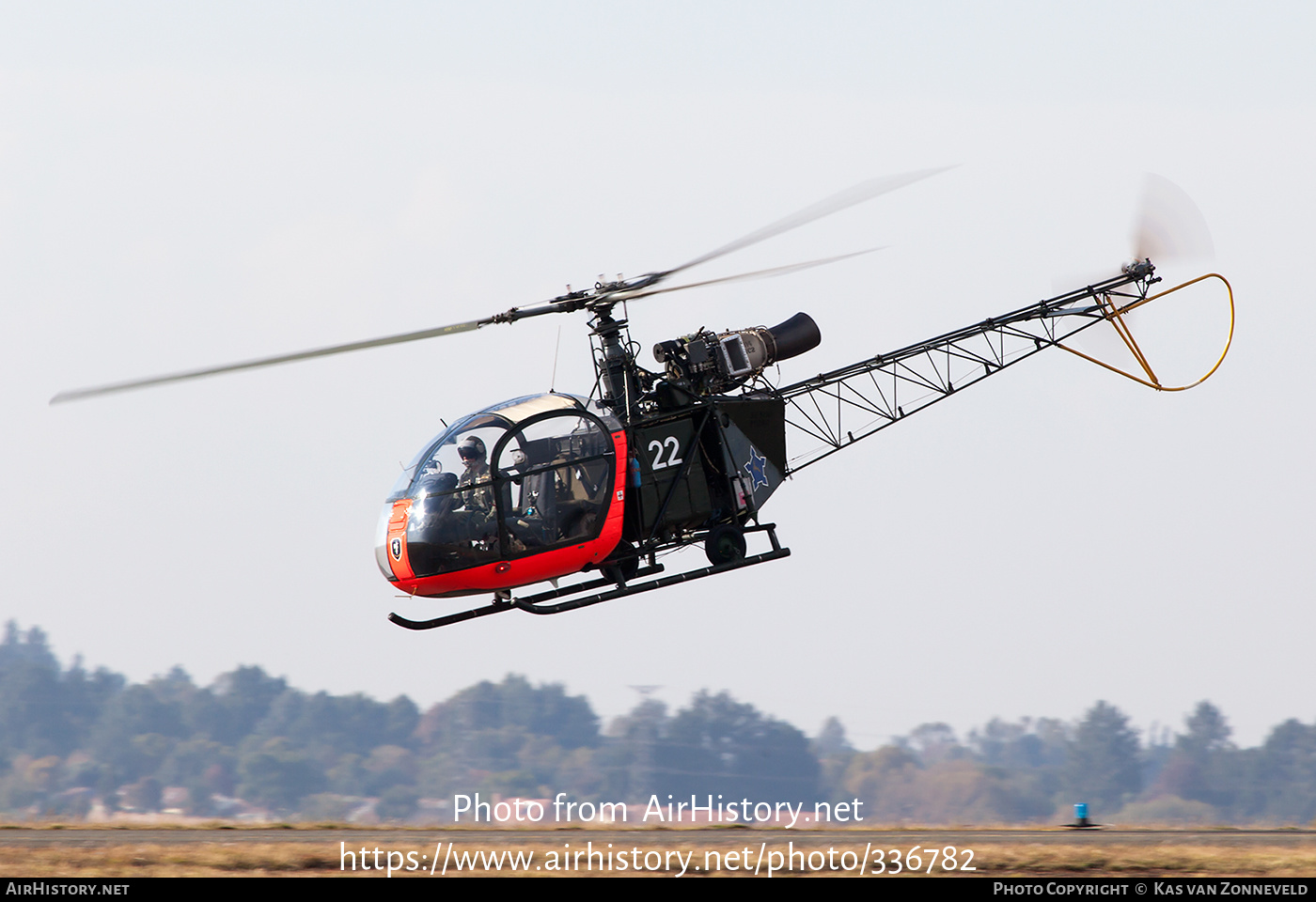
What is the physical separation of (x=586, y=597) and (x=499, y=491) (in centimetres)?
209

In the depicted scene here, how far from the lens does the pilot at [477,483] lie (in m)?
18.4

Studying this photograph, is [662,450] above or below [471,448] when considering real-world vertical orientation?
above

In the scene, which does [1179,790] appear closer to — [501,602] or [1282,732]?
[1282,732]

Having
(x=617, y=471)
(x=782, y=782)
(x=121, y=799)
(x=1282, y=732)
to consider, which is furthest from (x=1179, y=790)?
(x=617, y=471)

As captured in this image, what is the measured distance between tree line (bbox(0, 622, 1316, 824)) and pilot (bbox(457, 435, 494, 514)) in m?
65.6

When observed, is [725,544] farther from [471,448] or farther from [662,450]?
[471,448]

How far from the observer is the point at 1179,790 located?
97812 mm

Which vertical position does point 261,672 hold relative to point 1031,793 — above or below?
above

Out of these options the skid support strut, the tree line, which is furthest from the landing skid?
the tree line

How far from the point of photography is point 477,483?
1844 centimetres

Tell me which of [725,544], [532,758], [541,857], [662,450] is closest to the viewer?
[541,857]

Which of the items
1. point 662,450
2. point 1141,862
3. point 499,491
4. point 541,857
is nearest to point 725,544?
point 662,450

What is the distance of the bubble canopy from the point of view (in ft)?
60.0

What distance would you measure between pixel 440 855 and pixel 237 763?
342ft
